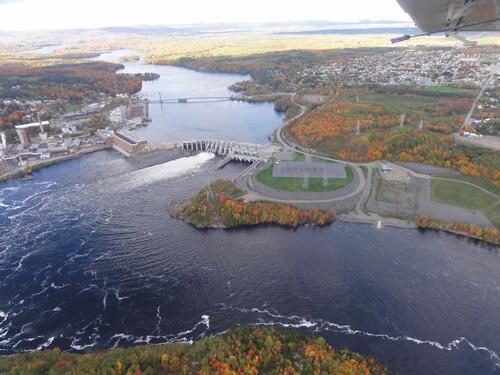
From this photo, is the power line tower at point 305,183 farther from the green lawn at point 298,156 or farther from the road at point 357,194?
the green lawn at point 298,156

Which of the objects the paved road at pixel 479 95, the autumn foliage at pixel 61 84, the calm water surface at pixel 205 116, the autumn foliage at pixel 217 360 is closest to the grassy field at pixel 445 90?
the paved road at pixel 479 95

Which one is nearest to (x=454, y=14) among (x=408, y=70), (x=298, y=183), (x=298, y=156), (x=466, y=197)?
(x=298, y=183)

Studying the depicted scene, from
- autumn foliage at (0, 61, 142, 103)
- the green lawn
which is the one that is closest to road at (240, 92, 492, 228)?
the green lawn

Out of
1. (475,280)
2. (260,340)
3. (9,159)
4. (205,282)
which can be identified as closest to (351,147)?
(475,280)

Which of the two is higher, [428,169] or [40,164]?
[428,169]

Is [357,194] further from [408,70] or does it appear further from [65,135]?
[408,70]

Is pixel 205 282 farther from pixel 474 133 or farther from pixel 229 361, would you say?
pixel 474 133

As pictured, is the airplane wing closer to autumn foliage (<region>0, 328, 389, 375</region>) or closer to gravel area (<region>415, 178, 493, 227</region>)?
autumn foliage (<region>0, 328, 389, 375</region>)
